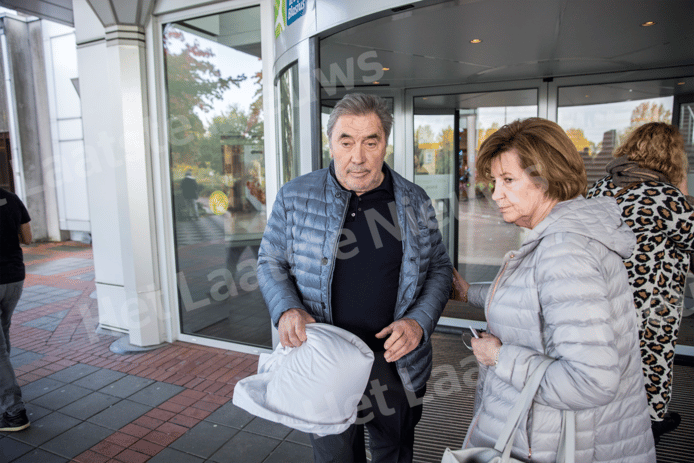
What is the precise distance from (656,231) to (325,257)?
1643mm

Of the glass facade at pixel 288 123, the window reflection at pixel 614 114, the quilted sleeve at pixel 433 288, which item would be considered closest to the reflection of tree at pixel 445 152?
the window reflection at pixel 614 114

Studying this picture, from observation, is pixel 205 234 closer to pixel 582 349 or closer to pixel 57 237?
pixel 582 349

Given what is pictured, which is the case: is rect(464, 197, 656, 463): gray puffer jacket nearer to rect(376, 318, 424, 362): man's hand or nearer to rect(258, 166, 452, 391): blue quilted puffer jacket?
rect(376, 318, 424, 362): man's hand

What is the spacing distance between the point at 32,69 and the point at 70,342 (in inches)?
414

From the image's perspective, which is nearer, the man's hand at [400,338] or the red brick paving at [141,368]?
the man's hand at [400,338]

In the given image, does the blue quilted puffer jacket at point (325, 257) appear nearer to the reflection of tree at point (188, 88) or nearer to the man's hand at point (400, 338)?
the man's hand at point (400, 338)

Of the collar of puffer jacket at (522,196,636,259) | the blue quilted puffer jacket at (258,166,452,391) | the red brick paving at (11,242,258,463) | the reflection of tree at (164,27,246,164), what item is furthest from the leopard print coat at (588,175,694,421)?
the reflection of tree at (164,27,246,164)

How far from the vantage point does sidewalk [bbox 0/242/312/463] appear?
2.94m

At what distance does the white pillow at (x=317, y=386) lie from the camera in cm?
156

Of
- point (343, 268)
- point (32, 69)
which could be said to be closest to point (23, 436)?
point (343, 268)

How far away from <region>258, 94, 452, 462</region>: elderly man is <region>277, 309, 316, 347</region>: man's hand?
2.2 inches

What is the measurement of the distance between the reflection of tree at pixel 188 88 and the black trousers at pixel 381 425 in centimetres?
339

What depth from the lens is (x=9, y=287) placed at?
3330 millimetres

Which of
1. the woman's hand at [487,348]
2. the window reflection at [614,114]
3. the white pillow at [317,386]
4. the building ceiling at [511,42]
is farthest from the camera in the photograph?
the window reflection at [614,114]
